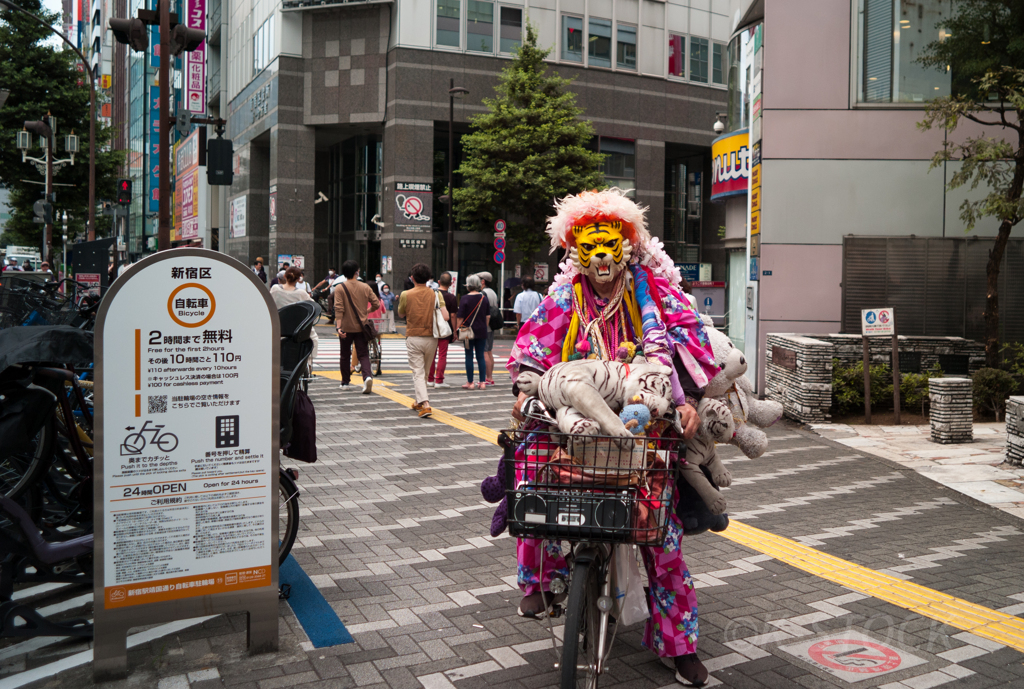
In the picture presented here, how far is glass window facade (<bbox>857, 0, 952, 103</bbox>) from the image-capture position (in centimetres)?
1293

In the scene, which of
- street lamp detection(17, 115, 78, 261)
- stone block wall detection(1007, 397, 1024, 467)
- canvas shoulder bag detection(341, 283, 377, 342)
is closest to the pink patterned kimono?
stone block wall detection(1007, 397, 1024, 467)

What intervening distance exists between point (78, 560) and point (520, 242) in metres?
29.5

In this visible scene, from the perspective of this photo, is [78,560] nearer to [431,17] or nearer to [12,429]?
[12,429]

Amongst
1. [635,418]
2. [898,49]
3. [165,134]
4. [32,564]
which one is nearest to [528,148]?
[898,49]

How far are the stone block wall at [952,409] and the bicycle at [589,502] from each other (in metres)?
7.45

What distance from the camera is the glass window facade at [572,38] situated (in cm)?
3759

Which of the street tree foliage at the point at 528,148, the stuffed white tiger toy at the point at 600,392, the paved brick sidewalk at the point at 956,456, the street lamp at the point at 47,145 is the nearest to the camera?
the stuffed white tiger toy at the point at 600,392

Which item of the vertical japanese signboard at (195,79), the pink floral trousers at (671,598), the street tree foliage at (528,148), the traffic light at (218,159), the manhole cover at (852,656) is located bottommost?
the manhole cover at (852,656)

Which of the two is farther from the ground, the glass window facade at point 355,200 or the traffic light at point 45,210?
the glass window facade at point 355,200

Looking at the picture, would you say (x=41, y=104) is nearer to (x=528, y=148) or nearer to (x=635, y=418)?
(x=528, y=148)

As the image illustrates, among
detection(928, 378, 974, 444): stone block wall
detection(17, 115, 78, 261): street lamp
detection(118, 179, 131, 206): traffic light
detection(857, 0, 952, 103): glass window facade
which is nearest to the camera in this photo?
detection(928, 378, 974, 444): stone block wall

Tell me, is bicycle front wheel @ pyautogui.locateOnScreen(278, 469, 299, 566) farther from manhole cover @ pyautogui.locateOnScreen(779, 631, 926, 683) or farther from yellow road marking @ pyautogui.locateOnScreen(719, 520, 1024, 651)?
yellow road marking @ pyautogui.locateOnScreen(719, 520, 1024, 651)

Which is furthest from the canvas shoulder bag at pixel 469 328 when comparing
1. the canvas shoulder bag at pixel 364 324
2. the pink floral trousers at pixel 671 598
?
the pink floral trousers at pixel 671 598

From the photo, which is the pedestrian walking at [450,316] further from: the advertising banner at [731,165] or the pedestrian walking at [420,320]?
the advertising banner at [731,165]
